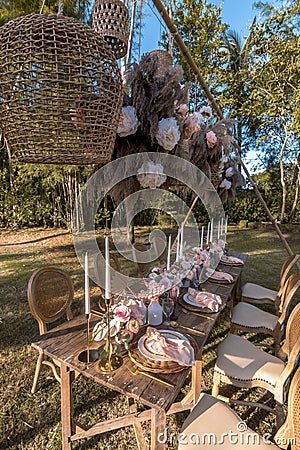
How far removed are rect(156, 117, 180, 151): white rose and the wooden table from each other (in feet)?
3.16

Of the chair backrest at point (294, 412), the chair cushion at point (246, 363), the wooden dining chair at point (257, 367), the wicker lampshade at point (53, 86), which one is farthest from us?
the chair cushion at point (246, 363)

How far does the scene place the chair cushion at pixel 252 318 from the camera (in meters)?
2.02

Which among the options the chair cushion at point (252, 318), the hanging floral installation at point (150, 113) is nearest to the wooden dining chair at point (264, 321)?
the chair cushion at point (252, 318)

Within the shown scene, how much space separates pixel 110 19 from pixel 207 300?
156 cm

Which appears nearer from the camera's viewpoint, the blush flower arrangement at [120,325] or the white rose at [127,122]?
the white rose at [127,122]

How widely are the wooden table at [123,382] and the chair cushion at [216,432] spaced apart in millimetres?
131

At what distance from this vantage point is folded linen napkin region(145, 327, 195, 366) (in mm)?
1129

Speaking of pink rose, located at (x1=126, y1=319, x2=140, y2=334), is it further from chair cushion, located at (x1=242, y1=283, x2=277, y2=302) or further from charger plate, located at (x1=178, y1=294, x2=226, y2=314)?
chair cushion, located at (x1=242, y1=283, x2=277, y2=302)

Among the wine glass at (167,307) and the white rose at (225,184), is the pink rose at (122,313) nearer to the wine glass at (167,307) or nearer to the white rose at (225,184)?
the wine glass at (167,307)

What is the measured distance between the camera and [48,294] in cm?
176

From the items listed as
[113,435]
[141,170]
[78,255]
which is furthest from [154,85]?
[78,255]

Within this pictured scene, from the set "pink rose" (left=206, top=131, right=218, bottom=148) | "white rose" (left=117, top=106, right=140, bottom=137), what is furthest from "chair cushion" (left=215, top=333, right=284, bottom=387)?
"white rose" (left=117, top=106, right=140, bottom=137)

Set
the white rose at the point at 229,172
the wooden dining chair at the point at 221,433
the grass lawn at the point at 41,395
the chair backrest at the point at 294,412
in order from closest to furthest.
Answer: the chair backrest at the point at 294,412 < the wooden dining chair at the point at 221,433 < the grass lawn at the point at 41,395 < the white rose at the point at 229,172

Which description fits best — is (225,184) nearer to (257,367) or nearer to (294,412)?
(257,367)
